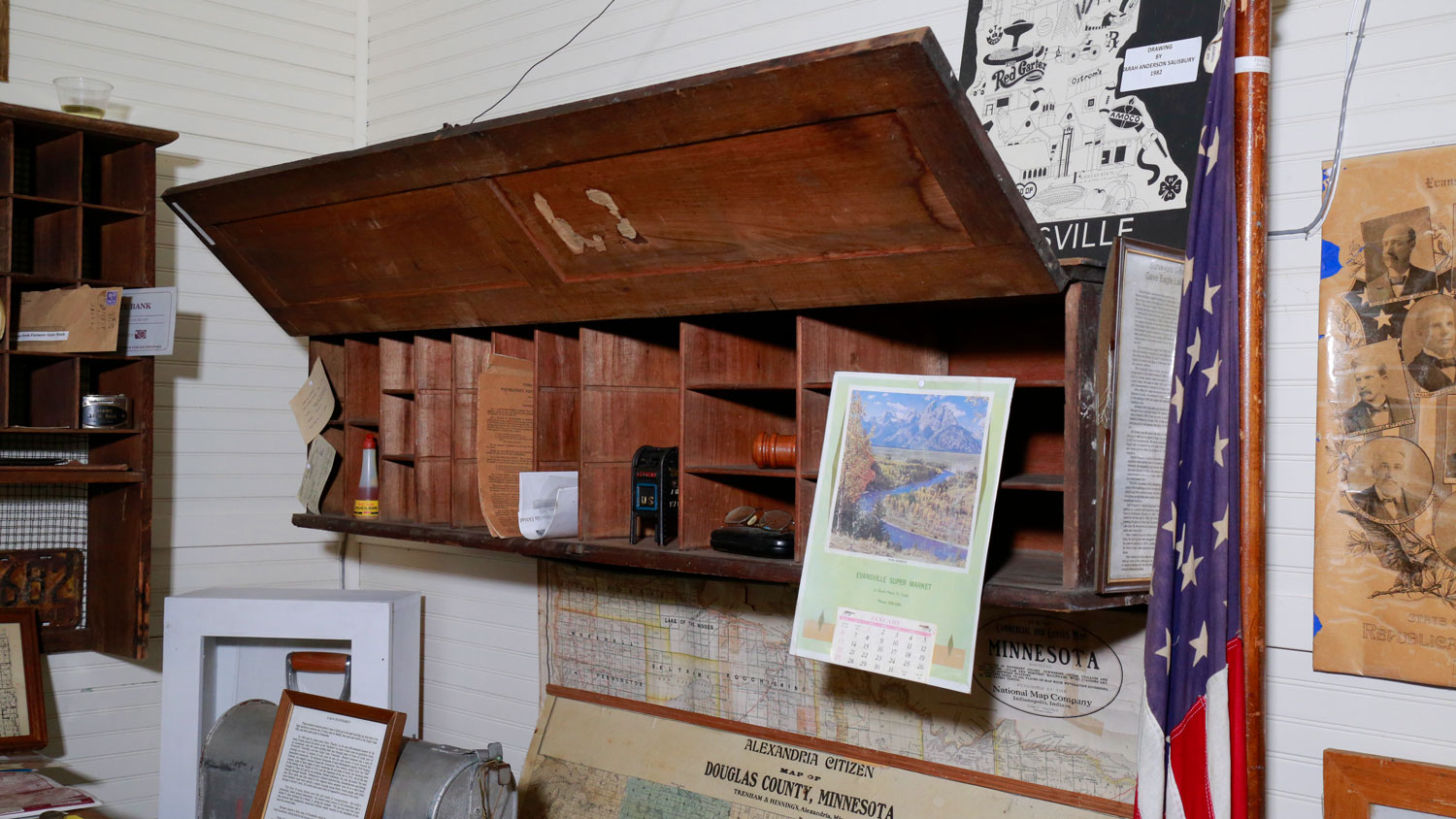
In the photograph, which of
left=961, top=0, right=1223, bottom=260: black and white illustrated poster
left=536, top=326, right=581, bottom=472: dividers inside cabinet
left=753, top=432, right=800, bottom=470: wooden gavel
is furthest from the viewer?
left=536, top=326, right=581, bottom=472: dividers inside cabinet

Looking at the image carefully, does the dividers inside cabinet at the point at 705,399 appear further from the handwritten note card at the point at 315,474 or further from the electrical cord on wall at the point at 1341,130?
the electrical cord on wall at the point at 1341,130

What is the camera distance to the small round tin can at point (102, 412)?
3.33m

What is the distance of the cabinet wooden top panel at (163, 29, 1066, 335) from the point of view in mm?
1964

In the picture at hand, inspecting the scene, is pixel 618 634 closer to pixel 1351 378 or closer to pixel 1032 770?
pixel 1032 770

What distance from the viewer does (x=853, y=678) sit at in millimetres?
2885

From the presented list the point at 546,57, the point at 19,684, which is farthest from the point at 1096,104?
the point at 19,684

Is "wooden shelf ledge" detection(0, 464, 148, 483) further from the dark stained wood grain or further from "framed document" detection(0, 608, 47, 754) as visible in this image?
the dark stained wood grain

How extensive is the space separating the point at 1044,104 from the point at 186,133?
9.72 feet

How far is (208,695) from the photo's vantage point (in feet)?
12.0

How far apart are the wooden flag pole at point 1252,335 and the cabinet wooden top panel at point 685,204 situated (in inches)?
13.9

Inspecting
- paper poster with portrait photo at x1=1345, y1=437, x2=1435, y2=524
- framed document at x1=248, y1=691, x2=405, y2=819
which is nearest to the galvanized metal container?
framed document at x1=248, y1=691, x2=405, y2=819

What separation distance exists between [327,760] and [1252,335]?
242cm

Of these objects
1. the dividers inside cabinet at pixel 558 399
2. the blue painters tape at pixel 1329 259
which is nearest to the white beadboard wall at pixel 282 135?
the dividers inside cabinet at pixel 558 399

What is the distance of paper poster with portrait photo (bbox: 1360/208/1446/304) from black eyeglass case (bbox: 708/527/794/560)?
1.27 metres
